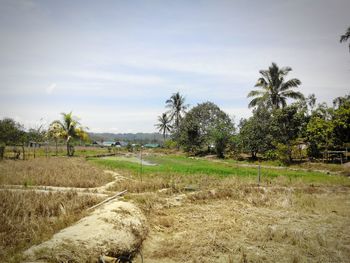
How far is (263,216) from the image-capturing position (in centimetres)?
892

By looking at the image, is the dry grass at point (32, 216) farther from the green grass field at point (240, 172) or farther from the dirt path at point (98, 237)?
the green grass field at point (240, 172)

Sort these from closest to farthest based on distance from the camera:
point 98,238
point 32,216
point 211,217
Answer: point 98,238
point 32,216
point 211,217

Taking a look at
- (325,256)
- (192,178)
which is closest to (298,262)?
(325,256)

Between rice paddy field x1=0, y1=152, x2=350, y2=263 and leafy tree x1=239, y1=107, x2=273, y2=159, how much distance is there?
1523 cm

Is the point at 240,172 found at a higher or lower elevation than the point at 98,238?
lower

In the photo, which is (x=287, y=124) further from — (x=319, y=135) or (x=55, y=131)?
(x=55, y=131)

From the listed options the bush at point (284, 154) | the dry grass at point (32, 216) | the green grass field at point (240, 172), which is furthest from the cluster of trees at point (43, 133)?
the bush at point (284, 154)

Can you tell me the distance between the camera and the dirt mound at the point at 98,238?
481cm

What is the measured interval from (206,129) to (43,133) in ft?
80.7

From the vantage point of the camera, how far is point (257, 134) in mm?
28578

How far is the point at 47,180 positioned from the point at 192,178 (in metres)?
7.78

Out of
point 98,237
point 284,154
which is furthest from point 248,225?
point 284,154

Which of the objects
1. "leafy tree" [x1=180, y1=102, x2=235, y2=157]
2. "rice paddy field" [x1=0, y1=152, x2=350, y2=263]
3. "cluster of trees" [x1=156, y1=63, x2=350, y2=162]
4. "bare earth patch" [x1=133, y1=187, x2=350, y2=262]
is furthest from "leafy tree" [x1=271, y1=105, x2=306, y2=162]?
"bare earth patch" [x1=133, y1=187, x2=350, y2=262]

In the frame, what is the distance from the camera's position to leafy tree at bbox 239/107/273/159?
1115 inches
